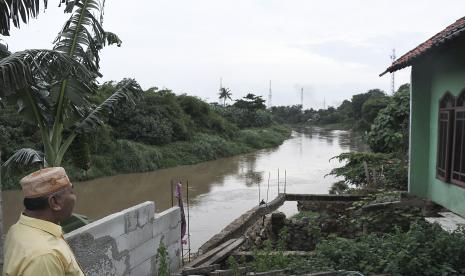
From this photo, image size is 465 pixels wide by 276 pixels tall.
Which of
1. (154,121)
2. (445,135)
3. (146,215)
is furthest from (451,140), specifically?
(154,121)

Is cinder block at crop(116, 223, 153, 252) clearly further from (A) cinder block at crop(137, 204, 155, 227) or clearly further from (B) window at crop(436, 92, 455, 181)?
(B) window at crop(436, 92, 455, 181)

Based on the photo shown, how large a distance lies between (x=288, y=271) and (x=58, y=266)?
3.76 metres

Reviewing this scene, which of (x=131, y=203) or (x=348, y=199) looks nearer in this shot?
(x=348, y=199)

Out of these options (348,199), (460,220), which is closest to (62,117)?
(460,220)

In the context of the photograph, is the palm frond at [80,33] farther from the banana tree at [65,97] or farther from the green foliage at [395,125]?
the green foliage at [395,125]

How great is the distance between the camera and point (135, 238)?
17.1 feet

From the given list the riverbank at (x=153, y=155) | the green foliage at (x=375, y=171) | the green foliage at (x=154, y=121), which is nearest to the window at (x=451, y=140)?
the green foliage at (x=375, y=171)

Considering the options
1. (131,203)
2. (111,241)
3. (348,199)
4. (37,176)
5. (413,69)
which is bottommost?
(131,203)

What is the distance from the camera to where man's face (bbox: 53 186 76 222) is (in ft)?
6.77

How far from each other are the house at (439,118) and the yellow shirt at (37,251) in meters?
5.84

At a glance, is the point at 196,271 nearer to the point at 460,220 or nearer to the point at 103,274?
the point at 103,274

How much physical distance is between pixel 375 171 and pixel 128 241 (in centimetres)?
974

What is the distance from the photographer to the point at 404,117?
15508 mm

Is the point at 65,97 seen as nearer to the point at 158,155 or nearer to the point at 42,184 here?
the point at 42,184
